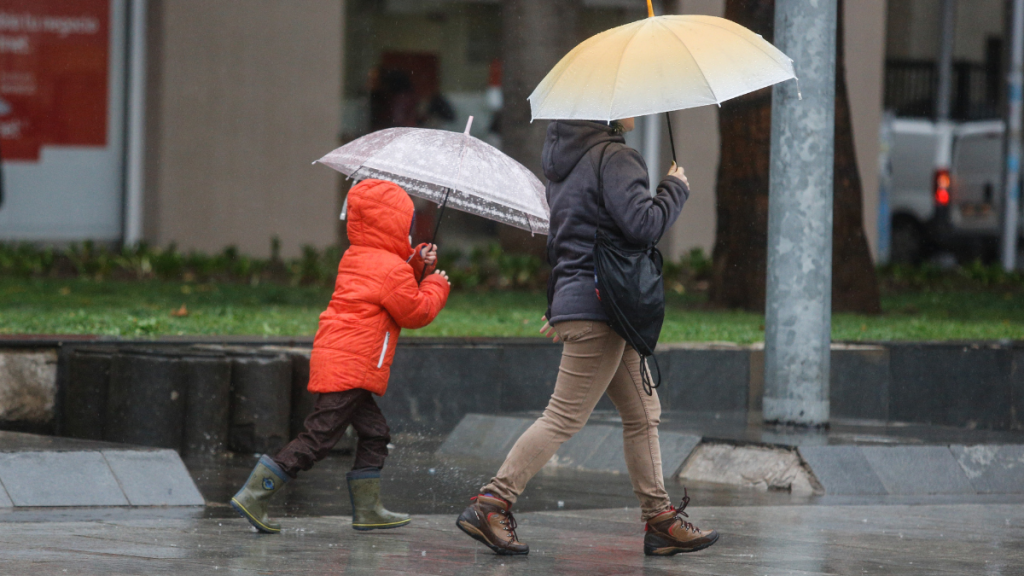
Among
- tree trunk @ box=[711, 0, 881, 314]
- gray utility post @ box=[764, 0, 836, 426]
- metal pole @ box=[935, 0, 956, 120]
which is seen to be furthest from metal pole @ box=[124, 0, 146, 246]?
metal pole @ box=[935, 0, 956, 120]

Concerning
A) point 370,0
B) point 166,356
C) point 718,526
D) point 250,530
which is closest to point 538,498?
point 718,526

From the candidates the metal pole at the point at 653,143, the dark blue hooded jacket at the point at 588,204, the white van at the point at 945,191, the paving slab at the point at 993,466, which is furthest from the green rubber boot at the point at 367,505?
the white van at the point at 945,191

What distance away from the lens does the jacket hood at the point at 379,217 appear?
5426 mm

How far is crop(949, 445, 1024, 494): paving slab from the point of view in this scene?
7000 mm

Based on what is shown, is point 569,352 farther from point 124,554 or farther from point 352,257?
point 124,554

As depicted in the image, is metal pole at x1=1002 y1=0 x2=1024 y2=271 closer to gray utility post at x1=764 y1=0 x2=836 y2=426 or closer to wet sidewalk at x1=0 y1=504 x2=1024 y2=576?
gray utility post at x1=764 y1=0 x2=836 y2=426

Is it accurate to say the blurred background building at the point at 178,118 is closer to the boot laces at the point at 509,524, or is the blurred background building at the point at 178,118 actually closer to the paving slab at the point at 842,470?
the paving slab at the point at 842,470

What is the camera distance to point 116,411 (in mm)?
7543

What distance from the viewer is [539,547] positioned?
520cm

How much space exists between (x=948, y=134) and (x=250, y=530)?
68.6 ft

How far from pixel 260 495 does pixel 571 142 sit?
168 centimetres

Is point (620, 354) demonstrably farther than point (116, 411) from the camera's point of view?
No

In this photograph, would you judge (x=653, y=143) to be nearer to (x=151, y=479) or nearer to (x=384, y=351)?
(x=151, y=479)

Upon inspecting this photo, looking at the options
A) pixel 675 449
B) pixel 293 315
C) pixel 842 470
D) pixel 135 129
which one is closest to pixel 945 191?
pixel 135 129
